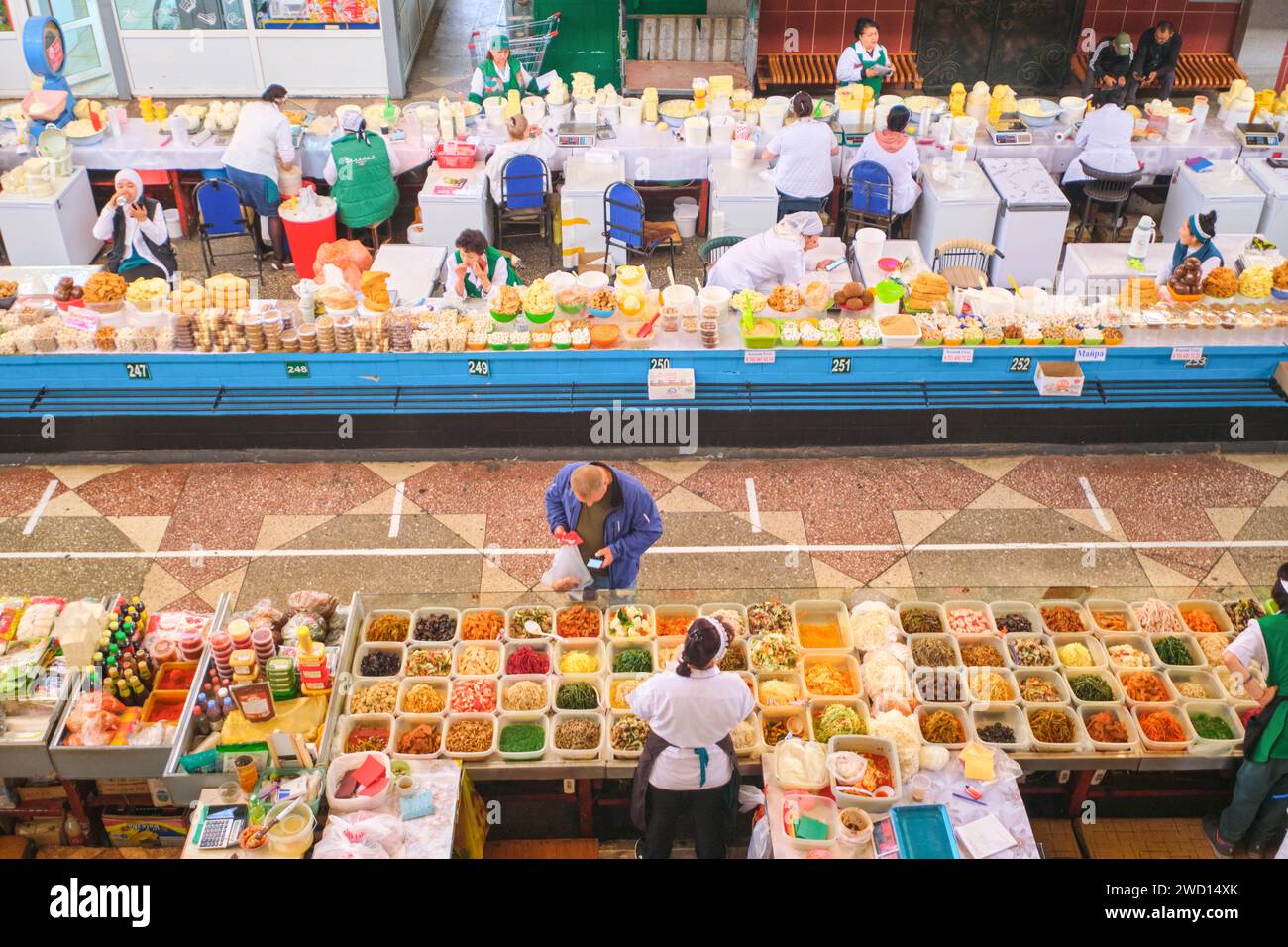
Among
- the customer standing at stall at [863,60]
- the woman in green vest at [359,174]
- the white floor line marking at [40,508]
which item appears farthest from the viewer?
the customer standing at stall at [863,60]

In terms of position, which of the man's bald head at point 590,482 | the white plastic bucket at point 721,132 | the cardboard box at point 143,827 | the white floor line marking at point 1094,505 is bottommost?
the cardboard box at point 143,827

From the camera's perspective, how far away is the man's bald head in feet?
20.2

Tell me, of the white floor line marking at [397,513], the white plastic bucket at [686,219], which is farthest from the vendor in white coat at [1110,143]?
the white floor line marking at [397,513]

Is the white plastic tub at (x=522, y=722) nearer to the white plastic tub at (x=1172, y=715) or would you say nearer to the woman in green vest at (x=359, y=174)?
the white plastic tub at (x=1172, y=715)

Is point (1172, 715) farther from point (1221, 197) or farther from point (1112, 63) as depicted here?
point (1112, 63)

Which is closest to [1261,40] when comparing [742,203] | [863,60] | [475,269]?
[863,60]

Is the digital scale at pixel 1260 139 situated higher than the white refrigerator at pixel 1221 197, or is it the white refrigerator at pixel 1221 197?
the digital scale at pixel 1260 139

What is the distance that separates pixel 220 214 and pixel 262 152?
2.50 ft

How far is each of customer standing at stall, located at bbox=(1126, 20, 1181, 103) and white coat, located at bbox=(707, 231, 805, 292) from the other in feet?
27.2

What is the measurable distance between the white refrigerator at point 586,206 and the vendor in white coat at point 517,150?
0.29m

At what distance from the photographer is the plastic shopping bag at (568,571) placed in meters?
6.60

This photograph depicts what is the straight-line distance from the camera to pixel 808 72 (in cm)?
1526

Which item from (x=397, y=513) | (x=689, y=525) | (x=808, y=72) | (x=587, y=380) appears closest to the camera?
(x=689, y=525)

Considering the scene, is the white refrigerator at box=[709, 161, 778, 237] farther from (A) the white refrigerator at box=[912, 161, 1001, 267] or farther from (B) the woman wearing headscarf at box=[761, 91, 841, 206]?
(A) the white refrigerator at box=[912, 161, 1001, 267]
